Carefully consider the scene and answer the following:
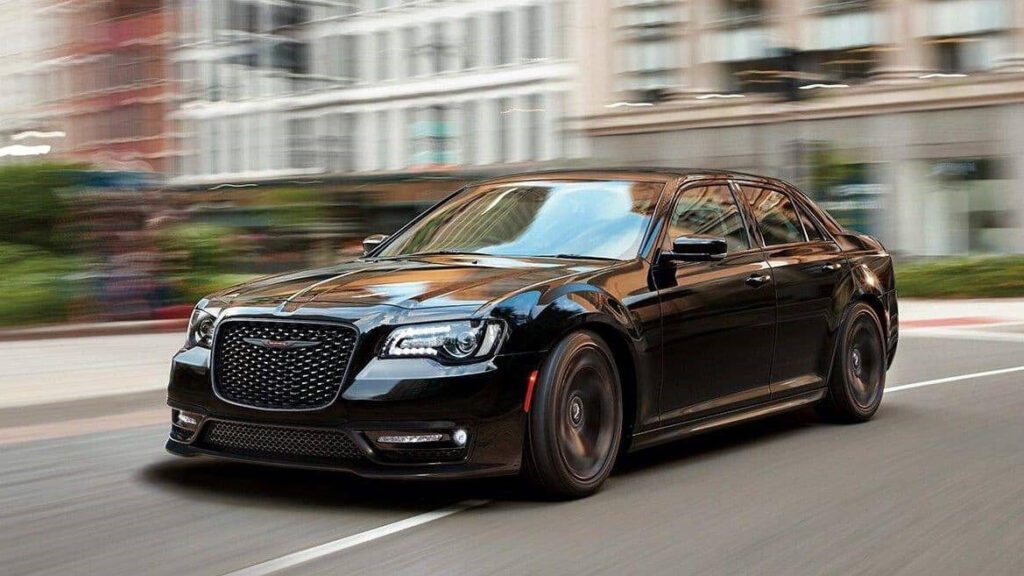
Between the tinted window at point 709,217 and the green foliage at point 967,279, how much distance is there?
23.8 metres

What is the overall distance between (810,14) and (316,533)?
128ft

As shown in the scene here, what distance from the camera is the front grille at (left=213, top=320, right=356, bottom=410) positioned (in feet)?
21.8

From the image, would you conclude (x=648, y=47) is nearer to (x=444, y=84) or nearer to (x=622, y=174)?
(x=444, y=84)

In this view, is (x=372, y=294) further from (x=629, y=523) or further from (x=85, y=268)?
(x=85, y=268)

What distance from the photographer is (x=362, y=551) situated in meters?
5.93

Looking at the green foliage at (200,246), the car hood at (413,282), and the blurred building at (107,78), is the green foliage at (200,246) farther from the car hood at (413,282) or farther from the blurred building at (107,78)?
the blurred building at (107,78)

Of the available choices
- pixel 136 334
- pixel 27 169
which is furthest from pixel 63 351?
pixel 27 169

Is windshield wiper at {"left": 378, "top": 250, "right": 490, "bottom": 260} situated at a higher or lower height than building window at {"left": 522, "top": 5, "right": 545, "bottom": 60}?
lower

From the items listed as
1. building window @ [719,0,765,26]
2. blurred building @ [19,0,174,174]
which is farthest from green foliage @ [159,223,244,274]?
blurred building @ [19,0,174,174]

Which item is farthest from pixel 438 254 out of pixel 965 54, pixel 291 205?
pixel 965 54

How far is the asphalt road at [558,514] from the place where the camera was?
19.1ft

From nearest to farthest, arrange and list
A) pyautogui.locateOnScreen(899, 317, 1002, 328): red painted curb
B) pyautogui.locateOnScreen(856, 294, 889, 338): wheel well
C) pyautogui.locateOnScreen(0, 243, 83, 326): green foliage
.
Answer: pyautogui.locateOnScreen(856, 294, 889, 338): wheel well < pyautogui.locateOnScreen(0, 243, 83, 326): green foliage < pyautogui.locateOnScreen(899, 317, 1002, 328): red painted curb

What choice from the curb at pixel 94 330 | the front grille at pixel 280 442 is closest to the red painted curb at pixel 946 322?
the curb at pixel 94 330

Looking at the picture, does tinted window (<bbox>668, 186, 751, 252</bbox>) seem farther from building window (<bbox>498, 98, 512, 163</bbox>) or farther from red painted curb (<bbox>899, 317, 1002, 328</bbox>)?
building window (<bbox>498, 98, 512, 163</bbox>)
